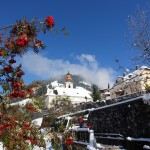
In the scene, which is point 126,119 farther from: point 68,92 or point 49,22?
point 68,92

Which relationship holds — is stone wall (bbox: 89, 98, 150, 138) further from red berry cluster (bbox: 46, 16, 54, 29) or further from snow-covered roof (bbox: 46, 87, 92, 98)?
snow-covered roof (bbox: 46, 87, 92, 98)

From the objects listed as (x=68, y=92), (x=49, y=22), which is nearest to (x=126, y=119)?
(x=49, y=22)

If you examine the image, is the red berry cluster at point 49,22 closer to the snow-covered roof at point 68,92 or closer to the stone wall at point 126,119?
the stone wall at point 126,119

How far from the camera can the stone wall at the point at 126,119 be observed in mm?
13594

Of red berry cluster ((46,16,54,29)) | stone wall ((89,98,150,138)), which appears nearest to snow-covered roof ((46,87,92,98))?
stone wall ((89,98,150,138))

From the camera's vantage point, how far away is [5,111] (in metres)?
5.09

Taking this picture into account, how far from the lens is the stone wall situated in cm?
1359

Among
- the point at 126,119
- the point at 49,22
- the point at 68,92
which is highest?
the point at 68,92

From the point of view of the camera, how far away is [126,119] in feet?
51.4

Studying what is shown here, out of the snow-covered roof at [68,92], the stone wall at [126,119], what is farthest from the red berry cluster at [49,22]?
the snow-covered roof at [68,92]

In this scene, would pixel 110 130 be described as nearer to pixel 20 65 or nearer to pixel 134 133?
pixel 134 133

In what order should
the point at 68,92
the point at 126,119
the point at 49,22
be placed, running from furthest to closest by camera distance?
the point at 68,92
the point at 126,119
the point at 49,22

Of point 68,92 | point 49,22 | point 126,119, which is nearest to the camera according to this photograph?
point 49,22

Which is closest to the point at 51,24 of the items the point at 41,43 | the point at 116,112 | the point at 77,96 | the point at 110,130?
the point at 41,43
